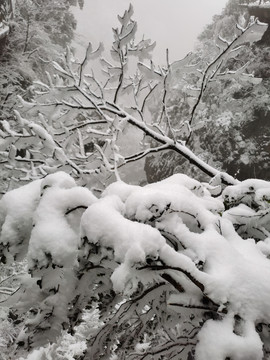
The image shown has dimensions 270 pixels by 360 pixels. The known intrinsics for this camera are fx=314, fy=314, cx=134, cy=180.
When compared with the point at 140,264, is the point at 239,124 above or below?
above

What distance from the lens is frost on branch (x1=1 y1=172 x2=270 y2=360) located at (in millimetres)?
1045

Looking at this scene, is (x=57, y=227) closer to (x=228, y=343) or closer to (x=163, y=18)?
(x=228, y=343)

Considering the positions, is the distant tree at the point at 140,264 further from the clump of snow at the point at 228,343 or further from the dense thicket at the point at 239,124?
the dense thicket at the point at 239,124

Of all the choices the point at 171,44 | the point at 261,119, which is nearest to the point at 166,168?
the point at 261,119

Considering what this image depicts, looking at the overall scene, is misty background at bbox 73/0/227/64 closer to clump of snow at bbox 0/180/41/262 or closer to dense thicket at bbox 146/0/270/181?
dense thicket at bbox 146/0/270/181

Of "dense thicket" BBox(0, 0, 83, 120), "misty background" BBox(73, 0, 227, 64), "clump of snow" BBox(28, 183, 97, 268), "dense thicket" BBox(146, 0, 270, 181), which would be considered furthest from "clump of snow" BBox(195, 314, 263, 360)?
"misty background" BBox(73, 0, 227, 64)

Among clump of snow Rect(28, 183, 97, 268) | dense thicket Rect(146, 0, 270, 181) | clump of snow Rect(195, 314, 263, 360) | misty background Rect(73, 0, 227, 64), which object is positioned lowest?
clump of snow Rect(195, 314, 263, 360)

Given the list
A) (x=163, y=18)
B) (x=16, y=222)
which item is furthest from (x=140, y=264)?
(x=163, y=18)

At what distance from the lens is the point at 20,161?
3.12 metres

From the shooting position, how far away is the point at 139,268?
1.06 m

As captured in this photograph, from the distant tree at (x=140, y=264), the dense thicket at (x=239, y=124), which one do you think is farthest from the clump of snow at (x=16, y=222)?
the dense thicket at (x=239, y=124)

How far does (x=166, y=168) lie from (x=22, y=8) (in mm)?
8092

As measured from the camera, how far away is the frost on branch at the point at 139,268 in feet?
3.43

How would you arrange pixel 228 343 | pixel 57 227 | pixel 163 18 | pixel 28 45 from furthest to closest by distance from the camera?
pixel 163 18 → pixel 28 45 → pixel 57 227 → pixel 228 343
